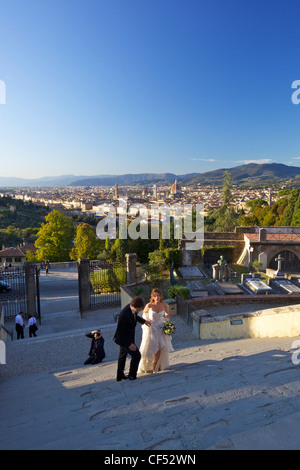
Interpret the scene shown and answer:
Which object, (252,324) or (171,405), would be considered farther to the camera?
(252,324)

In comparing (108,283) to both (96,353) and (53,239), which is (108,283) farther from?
(53,239)

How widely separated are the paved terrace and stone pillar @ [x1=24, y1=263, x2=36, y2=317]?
6309 millimetres

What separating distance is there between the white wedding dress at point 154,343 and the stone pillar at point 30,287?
26.3ft

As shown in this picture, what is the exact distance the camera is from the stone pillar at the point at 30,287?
454 inches

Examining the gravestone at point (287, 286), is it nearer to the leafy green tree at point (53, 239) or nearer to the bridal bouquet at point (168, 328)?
the bridal bouquet at point (168, 328)

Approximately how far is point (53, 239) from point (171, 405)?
23439 mm

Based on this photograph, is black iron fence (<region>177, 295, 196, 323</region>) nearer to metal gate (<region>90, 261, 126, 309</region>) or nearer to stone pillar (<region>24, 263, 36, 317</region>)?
metal gate (<region>90, 261, 126, 309</region>)

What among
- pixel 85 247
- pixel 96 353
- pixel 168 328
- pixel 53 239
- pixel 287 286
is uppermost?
pixel 168 328

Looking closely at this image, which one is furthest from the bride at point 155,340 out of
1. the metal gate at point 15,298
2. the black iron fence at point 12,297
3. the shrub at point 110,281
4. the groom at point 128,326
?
the shrub at point 110,281

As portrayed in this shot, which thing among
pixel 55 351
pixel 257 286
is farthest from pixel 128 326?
pixel 257 286

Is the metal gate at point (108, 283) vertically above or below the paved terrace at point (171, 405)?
below

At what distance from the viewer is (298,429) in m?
2.70

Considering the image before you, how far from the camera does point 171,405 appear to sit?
3.38 metres
